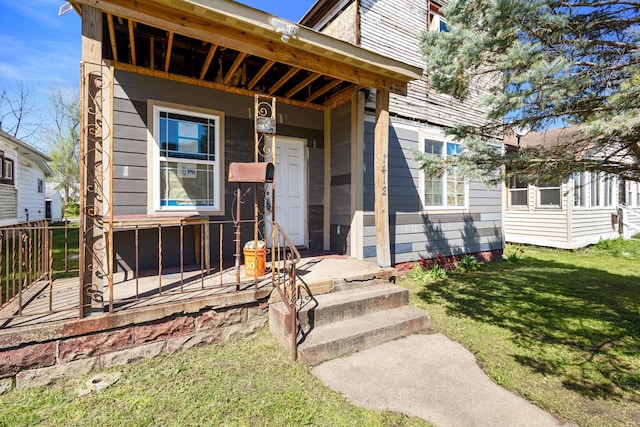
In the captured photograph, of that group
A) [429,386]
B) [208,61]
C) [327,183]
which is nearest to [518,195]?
[327,183]

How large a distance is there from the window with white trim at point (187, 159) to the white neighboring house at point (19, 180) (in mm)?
8429

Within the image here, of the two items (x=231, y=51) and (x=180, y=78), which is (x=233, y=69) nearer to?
(x=231, y=51)

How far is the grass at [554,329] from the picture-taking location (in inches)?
91.7

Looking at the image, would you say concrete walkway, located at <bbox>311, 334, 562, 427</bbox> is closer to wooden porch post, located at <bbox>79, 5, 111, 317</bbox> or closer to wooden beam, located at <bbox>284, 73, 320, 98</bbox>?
wooden porch post, located at <bbox>79, 5, 111, 317</bbox>

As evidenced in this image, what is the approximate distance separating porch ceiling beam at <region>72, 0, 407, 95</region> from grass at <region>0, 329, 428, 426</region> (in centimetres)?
304

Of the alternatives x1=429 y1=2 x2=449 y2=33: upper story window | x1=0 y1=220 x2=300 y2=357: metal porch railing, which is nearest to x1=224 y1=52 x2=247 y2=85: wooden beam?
x1=0 y1=220 x2=300 y2=357: metal porch railing

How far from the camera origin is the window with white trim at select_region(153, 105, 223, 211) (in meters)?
4.13

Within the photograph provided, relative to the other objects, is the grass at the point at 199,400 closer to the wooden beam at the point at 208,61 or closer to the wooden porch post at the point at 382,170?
the wooden porch post at the point at 382,170

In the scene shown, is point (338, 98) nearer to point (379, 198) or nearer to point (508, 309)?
point (379, 198)

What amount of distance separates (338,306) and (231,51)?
349 cm

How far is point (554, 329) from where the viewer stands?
3467 mm

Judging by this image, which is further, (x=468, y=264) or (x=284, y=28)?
(x=468, y=264)

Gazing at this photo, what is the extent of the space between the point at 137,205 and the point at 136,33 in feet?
6.67

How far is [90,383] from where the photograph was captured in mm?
2369
